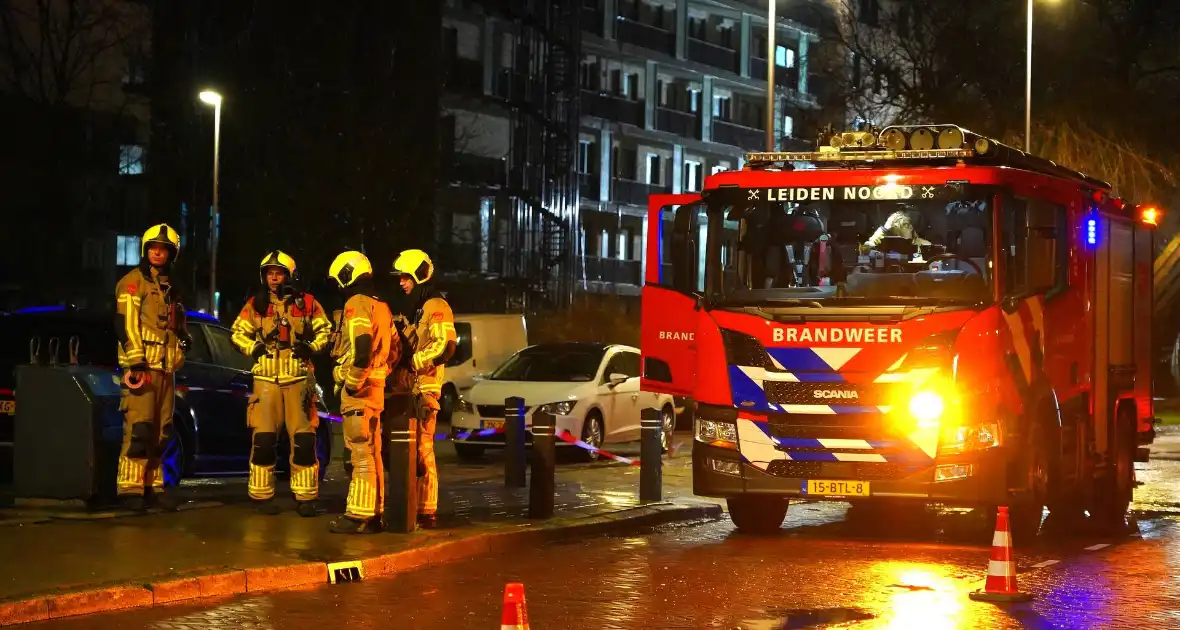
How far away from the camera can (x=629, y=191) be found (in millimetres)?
61188

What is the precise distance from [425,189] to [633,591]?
32944 mm

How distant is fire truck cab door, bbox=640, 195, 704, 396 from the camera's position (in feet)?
46.7

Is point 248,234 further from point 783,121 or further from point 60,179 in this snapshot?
point 783,121

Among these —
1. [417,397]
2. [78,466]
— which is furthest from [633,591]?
[78,466]

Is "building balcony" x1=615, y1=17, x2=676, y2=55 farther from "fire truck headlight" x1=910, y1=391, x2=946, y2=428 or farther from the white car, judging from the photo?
"fire truck headlight" x1=910, y1=391, x2=946, y2=428

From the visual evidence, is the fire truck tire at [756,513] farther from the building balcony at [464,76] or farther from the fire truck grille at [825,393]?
the building balcony at [464,76]

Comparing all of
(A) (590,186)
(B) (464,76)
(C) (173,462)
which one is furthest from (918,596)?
(A) (590,186)

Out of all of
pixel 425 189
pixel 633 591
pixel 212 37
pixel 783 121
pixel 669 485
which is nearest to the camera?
pixel 633 591

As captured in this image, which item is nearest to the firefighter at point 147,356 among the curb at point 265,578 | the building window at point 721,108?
the curb at point 265,578

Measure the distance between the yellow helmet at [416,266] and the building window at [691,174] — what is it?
51000 mm

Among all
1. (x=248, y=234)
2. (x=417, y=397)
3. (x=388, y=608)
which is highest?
(x=248, y=234)

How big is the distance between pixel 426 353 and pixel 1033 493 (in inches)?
193

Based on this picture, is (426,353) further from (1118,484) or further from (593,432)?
(593,432)

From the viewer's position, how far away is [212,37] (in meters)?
46.8
